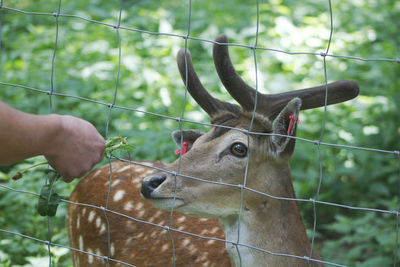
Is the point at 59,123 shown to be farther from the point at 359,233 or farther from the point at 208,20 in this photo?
the point at 208,20

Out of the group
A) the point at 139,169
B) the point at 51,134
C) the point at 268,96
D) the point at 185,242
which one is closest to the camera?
the point at 51,134

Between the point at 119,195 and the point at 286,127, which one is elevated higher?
the point at 286,127

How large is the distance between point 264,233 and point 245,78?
365 centimetres

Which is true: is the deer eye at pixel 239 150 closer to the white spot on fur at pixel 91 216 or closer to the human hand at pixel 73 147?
the human hand at pixel 73 147

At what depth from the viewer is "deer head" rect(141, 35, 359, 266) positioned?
275cm

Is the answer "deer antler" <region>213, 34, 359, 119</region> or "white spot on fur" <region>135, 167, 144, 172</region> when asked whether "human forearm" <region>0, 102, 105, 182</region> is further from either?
"white spot on fur" <region>135, 167, 144, 172</region>

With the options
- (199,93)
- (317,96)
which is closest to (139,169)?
(199,93)

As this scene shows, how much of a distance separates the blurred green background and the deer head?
1395mm

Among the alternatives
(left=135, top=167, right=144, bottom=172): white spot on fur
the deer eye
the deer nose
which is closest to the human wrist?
the deer nose

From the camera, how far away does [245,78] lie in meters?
6.34

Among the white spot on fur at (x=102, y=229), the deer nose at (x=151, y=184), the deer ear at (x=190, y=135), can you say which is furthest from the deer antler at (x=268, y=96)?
the white spot on fur at (x=102, y=229)

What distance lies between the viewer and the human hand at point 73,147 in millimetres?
2215

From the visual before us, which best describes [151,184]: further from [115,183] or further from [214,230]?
[115,183]

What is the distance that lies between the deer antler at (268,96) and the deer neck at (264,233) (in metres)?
0.48
